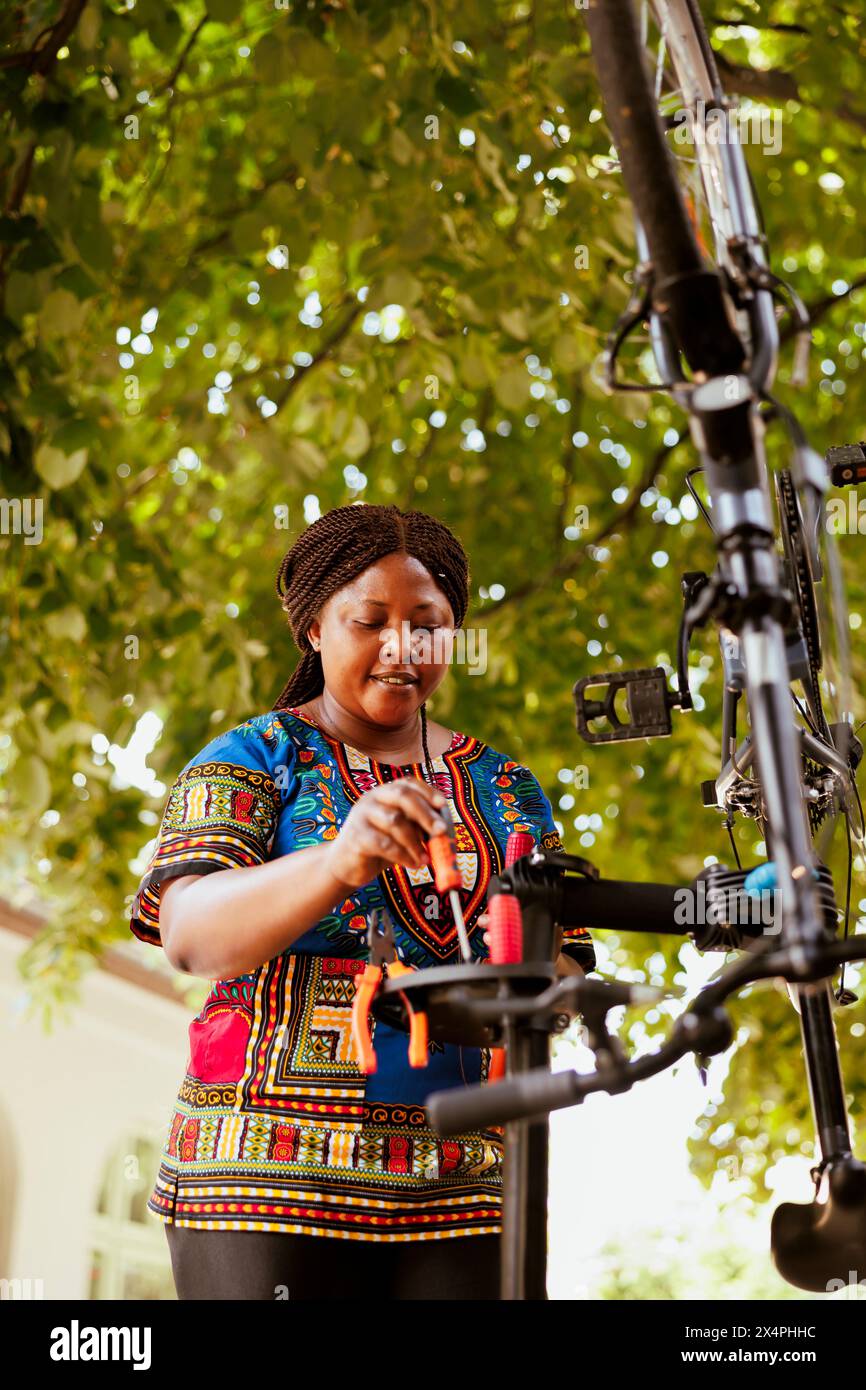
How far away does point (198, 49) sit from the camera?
17.7ft

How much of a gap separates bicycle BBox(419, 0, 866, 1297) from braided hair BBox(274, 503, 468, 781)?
2.06ft

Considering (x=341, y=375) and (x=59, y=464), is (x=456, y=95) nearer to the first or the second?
(x=59, y=464)

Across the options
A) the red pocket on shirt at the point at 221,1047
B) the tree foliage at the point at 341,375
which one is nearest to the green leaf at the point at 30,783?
the tree foliage at the point at 341,375

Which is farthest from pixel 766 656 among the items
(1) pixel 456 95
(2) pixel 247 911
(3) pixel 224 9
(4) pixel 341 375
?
(4) pixel 341 375

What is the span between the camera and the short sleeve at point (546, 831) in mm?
1947

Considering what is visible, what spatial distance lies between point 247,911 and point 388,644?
1.73 feet

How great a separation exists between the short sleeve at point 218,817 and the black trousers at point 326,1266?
14.3 inches

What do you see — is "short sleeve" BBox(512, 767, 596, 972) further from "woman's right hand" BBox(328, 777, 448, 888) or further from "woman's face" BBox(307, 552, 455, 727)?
"woman's right hand" BBox(328, 777, 448, 888)

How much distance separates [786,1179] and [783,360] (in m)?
3.46

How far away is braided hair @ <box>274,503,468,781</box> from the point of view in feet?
6.81

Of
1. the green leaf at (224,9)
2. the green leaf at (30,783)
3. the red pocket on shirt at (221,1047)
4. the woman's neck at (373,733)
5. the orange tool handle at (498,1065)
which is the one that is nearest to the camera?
the orange tool handle at (498,1065)

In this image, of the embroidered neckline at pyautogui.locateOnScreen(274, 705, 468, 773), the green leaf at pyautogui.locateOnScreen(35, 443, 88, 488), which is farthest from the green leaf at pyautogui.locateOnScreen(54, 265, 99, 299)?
the embroidered neckline at pyautogui.locateOnScreen(274, 705, 468, 773)

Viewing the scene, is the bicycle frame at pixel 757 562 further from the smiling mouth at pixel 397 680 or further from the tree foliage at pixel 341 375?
the tree foliage at pixel 341 375

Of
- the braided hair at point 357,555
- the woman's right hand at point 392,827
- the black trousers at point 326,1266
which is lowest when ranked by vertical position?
the black trousers at point 326,1266
